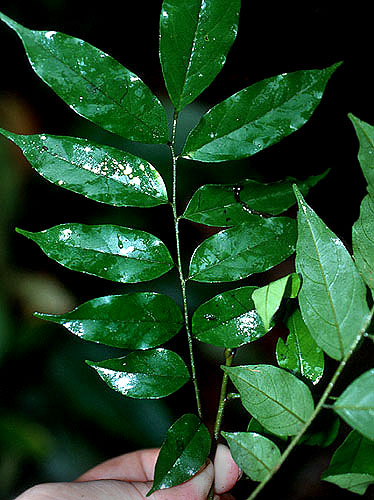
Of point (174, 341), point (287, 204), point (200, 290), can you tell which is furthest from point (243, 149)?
point (174, 341)

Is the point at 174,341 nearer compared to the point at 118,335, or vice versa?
the point at 118,335

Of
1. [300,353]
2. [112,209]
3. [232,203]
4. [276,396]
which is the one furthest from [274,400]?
[112,209]

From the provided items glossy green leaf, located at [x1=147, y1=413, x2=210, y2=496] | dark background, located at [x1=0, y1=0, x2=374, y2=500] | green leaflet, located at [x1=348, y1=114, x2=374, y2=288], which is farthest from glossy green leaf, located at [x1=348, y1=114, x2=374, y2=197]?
dark background, located at [x1=0, y1=0, x2=374, y2=500]

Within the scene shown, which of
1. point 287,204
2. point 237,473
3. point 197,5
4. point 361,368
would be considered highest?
point 197,5

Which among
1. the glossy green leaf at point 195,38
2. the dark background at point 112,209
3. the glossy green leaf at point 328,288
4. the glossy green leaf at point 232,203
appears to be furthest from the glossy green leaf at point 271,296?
the dark background at point 112,209

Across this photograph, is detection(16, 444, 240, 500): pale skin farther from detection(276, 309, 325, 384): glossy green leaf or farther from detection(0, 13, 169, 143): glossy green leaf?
detection(0, 13, 169, 143): glossy green leaf

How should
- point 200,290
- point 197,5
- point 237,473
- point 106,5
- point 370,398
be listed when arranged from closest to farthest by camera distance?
point 370,398 < point 197,5 < point 237,473 < point 200,290 < point 106,5

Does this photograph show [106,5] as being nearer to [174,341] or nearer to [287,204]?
[174,341]
